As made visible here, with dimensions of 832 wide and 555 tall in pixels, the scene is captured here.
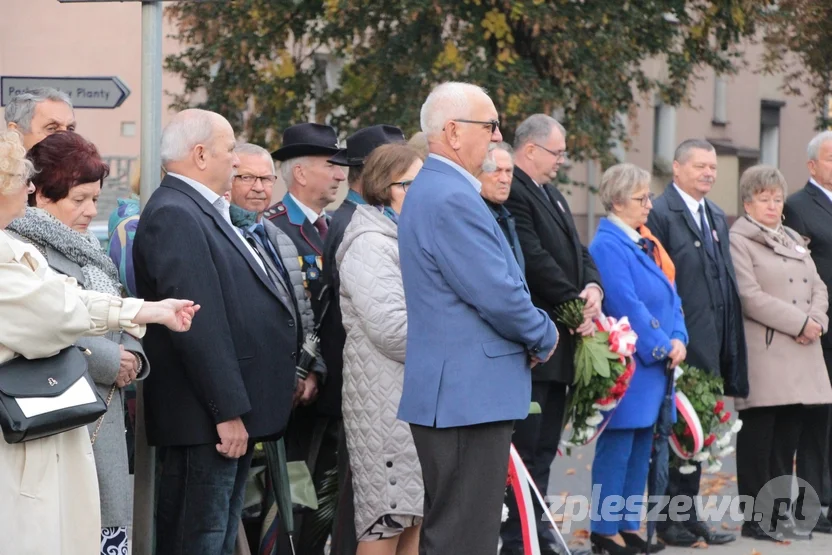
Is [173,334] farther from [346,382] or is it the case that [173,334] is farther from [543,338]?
[543,338]

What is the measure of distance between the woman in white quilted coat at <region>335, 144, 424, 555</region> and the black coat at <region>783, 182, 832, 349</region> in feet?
13.0

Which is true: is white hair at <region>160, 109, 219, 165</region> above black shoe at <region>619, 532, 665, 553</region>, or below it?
above

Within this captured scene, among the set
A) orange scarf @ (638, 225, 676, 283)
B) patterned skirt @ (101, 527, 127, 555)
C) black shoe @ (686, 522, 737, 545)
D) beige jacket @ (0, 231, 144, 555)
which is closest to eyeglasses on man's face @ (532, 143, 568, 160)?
orange scarf @ (638, 225, 676, 283)

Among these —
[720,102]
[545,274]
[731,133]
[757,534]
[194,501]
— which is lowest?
[757,534]

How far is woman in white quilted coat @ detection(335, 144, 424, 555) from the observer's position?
5434 millimetres

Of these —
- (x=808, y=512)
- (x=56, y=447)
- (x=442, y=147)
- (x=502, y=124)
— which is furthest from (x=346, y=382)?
(x=502, y=124)

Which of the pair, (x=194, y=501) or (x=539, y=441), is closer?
(x=194, y=501)

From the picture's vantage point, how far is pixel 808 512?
838 centimetres

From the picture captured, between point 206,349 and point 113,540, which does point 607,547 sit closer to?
point 206,349

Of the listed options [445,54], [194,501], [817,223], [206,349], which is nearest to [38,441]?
[206,349]

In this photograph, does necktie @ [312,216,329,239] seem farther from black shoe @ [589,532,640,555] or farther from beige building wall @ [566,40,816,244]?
beige building wall @ [566,40,816,244]

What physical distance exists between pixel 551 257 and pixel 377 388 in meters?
1.80

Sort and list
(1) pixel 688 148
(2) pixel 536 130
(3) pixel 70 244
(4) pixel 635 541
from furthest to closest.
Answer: (1) pixel 688 148 → (4) pixel 635 541 → (2) pixel 536 130 → (3) pixel 70 244

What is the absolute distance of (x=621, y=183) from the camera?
7547mm
